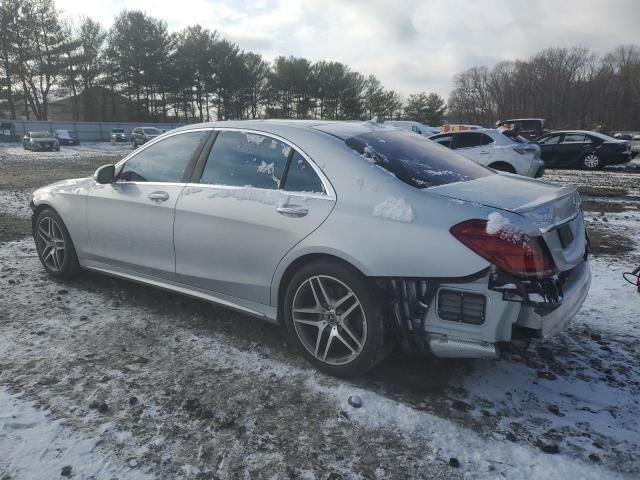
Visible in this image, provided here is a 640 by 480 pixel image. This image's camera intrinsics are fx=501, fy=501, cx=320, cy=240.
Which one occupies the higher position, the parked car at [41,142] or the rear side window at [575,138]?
the rear side window at [575,138]

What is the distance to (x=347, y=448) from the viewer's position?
2.47 m

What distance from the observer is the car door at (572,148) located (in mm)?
17328

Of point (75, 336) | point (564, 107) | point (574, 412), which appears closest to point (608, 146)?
point (574, 412)

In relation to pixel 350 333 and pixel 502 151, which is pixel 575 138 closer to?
pixel 502 151

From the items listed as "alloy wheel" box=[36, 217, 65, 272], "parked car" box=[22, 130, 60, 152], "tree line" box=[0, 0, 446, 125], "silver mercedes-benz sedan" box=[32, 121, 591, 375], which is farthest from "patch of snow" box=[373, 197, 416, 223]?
"tree line" box=[0, 0, 446, 125]

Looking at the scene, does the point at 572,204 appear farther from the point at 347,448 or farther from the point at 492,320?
the point at 347,448

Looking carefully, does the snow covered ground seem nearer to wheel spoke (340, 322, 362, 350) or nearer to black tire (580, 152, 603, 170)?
black tire (580, 152, 603, 170)

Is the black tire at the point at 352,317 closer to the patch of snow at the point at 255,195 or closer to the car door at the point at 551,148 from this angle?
the patch of snow at the point at 255,195

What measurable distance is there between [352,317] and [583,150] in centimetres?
1720

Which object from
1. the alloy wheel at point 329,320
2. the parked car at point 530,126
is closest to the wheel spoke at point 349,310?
the alloy wheel at point 329,320

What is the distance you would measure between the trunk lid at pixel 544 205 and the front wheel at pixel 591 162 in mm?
16010

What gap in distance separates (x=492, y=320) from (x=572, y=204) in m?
1.17

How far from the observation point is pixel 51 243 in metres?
4.86

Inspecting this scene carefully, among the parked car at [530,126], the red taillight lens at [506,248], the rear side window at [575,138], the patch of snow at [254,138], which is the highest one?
the parked car at [530,126]
